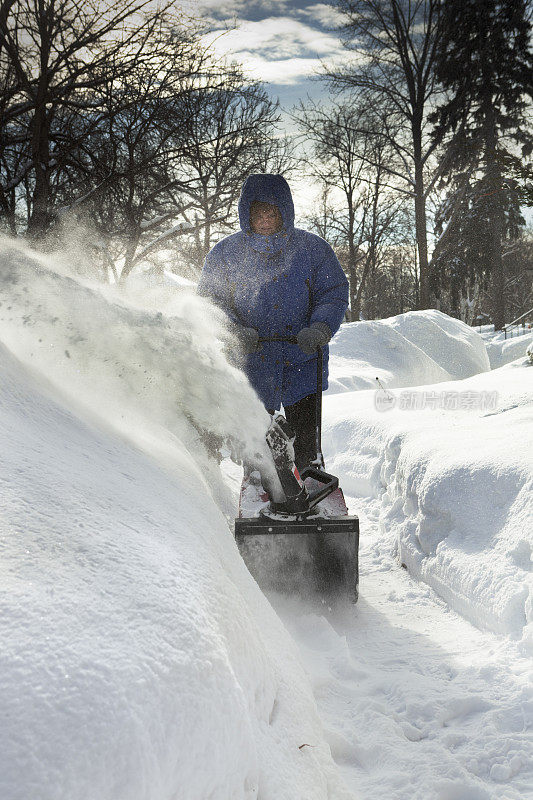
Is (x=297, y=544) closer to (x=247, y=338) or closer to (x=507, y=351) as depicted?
(x=247, y=338)

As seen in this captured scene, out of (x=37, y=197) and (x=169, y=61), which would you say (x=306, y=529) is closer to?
(x=37, y=197)

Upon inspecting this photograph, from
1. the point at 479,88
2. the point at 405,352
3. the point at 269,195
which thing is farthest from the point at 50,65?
the point at 479,88

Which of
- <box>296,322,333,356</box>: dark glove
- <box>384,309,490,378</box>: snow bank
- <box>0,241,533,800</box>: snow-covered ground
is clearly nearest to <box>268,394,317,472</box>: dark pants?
<box>296,322,333,356</box>: dark glove

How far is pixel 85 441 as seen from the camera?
1.78m

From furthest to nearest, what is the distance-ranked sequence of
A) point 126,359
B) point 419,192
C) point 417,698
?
point 419,192
point 126,359
point 417,698

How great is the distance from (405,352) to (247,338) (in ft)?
32.1

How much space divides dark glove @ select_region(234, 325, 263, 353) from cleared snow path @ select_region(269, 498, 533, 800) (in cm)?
149

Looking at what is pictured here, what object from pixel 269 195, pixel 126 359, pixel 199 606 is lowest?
pixel 199 606

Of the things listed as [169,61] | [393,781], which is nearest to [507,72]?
[169,61]

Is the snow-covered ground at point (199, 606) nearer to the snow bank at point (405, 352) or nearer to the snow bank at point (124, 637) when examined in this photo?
the snow bank at point (124, 637)

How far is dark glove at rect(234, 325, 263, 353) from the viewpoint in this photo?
344 centimetres

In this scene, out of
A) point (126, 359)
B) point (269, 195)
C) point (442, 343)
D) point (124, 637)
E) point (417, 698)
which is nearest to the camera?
point (124, 637)

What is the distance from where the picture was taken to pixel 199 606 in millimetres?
1188

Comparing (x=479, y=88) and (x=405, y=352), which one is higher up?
(x=479, y=88)
